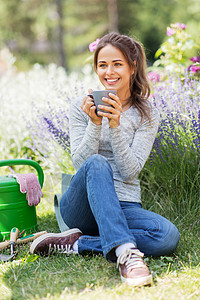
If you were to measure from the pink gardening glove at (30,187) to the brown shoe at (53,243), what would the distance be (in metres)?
0.34

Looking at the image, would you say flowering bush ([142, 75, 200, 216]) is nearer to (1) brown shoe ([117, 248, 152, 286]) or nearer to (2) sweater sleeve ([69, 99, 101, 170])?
(2) sweater sleeve ([69, 99, 101, 170])

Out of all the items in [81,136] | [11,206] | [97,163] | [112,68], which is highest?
[112,68]

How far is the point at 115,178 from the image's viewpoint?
217 centimetres

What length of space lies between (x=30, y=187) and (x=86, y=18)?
→ 15.7m

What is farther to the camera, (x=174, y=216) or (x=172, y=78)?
(x=172, y=78)

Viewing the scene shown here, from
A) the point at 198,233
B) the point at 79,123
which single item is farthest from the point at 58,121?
the point at 198,233

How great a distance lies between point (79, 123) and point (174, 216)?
0.98m

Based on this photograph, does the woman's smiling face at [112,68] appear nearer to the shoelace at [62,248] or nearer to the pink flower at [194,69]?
the shoelace at [62,248]

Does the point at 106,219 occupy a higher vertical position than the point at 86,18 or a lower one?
lower

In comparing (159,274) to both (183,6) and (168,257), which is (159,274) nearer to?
(168,257)

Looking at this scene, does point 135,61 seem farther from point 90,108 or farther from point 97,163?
point 97,163

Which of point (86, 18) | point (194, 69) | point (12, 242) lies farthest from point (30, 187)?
point (86, 18)

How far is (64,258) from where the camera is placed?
6.77 ft

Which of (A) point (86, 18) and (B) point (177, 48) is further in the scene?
(A) point (86, 18)
